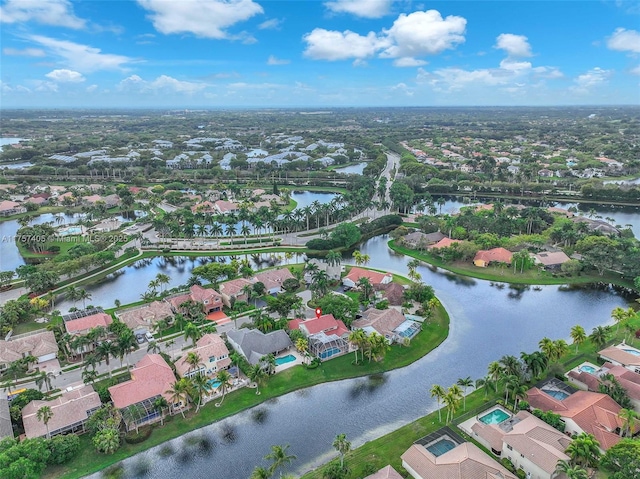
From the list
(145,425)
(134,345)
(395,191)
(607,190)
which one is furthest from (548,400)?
(607,190)

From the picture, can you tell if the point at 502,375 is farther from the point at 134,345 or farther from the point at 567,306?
the point at 134,345

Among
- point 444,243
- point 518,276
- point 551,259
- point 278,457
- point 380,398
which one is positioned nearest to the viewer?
point 278,457

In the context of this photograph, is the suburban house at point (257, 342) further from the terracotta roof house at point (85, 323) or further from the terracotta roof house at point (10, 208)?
the terracotta roof house at point (10, 208)

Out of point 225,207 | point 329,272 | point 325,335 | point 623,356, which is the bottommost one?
point 329,272

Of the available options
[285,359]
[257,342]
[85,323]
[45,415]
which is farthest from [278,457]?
[85,323]

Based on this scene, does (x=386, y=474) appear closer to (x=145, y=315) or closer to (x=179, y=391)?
(x=179, y=391)

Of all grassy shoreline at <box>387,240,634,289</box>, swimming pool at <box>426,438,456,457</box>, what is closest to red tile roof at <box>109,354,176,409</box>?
swimming pool at <box>426,438,456,457</box>
